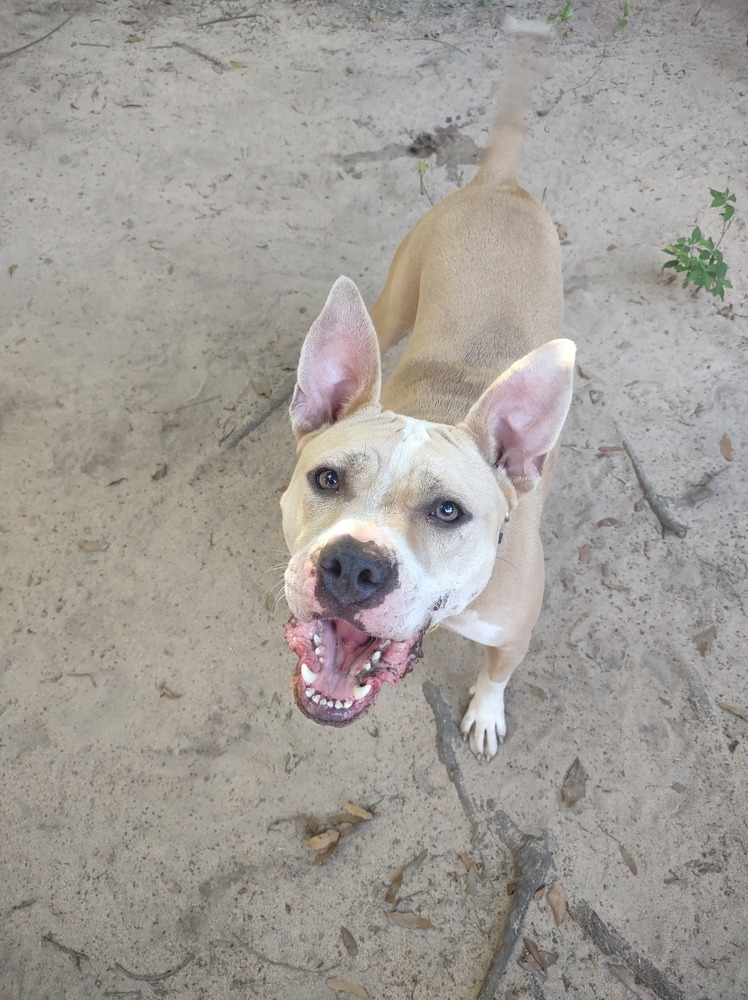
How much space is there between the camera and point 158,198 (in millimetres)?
4660

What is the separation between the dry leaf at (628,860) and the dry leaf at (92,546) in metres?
2.89

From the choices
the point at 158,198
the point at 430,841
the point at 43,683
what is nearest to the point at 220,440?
the point at 43,683

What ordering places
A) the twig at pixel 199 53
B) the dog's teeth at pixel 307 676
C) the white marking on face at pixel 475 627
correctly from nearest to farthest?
the dog's teeth at pixel 307 676, the white marking on face at pixel 475 627, the twig at pixel 199 53

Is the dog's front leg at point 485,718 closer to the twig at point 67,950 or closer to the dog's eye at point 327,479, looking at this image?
the dog's eye at point 327,479

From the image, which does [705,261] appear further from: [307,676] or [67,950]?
[67,950]

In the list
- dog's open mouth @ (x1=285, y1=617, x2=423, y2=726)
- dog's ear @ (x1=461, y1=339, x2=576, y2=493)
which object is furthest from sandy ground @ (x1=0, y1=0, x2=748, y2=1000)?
dog's ear @ (x1=461, y1=339, x2=576, y2=493)

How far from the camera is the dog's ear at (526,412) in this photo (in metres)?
2.06

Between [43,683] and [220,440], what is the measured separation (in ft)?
5.10

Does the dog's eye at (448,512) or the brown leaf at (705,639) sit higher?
the dog's eye at (448,512)

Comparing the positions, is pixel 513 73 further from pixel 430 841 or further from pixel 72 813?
pixel 72 813

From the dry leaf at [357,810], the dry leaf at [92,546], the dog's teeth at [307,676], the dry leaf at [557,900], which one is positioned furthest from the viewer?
the dry leaf at [92,546]

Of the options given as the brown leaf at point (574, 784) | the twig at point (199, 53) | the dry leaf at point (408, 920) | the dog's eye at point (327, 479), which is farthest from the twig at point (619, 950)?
the twig at point (199, 53)

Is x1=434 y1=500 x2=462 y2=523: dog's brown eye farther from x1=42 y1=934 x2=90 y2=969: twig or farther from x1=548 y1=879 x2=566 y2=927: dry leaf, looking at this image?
x1=42 y1=934 x2=90 y2=969: twig

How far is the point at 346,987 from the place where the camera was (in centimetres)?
277
